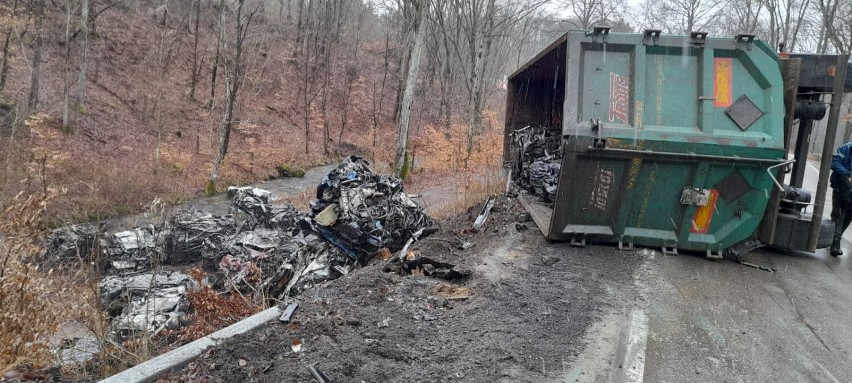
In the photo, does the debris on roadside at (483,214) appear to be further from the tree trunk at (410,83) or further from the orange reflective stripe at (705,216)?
the tree trunk at (410,83)

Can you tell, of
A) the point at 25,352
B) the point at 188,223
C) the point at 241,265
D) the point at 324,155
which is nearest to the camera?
the point at 25,352

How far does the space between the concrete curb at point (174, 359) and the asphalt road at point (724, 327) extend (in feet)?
7.33

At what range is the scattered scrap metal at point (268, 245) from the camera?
623cm

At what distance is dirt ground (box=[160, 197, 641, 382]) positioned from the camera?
10.2 ft

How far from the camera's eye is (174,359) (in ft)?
10.2

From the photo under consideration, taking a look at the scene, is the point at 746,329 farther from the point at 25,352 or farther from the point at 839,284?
the point at 25,352

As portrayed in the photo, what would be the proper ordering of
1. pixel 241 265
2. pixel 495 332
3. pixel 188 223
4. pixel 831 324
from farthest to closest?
pixel 188 223, pixel 241 265, pixel 831 324, pixel 495 332

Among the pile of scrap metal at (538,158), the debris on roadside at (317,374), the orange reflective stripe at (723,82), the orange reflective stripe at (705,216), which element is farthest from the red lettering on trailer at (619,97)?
Answer: the debris on roadside at (317,374)

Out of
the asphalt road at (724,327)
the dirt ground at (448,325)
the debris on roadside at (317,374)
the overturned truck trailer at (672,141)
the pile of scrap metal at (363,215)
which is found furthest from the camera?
the pile of scrap metal at (363,215)

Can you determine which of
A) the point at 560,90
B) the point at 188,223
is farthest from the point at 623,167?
the point at 188,223

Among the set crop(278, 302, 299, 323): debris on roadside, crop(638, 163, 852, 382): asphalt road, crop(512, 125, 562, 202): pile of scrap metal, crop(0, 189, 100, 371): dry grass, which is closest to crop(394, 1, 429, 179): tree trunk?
crop(512, 125, 562, 202): pile of scrap metal

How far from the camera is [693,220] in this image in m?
5.34

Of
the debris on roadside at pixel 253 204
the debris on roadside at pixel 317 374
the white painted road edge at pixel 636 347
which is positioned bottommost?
the debris on roadside at pixel 253 204

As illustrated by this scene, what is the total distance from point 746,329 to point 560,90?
624 cm
